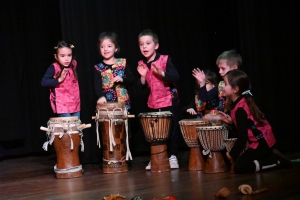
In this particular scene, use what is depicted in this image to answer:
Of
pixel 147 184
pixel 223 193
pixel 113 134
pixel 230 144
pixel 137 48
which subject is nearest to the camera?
pixel 223 193

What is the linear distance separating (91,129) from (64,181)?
125 centimetres

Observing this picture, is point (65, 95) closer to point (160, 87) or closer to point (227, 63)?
point (160, 87)

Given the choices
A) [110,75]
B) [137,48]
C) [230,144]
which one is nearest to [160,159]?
[230,144]

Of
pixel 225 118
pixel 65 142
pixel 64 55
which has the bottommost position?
pixel 65 142

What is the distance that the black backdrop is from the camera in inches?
228

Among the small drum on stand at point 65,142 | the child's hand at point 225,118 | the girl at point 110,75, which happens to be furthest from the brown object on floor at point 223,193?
the girl at point 110,75

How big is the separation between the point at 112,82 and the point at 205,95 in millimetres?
989

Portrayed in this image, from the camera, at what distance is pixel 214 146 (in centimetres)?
472

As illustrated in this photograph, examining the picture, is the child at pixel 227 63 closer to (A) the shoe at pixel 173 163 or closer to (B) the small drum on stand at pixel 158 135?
(B) the small drum on stand at pixel 158 135

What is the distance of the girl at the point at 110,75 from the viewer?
17.3ft

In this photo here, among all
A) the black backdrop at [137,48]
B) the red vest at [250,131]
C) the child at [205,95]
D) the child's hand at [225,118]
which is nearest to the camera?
the red vest at [250,131]

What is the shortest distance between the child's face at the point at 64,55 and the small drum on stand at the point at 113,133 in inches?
22.8

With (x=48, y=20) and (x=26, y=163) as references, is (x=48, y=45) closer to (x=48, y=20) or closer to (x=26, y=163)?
(x=48, y=20)

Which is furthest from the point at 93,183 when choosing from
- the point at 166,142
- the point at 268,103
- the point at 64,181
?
the point at 268,103
